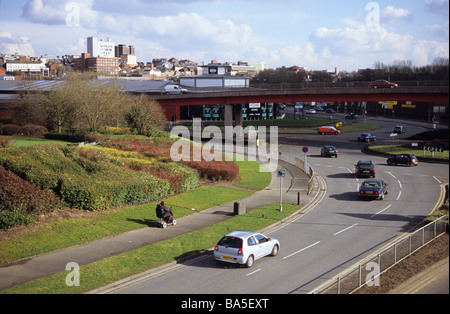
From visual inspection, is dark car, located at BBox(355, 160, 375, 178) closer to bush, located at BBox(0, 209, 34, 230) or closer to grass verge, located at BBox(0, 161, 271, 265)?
grass verge, located at BBox(0, 161, 271, 265)

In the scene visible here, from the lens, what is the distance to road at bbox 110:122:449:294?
59.3 feet

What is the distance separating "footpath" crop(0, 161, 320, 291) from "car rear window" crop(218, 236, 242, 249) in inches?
180

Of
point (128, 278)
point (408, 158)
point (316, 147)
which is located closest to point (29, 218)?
point (128, 278)

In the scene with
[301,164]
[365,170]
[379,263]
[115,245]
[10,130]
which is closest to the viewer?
[379,263]

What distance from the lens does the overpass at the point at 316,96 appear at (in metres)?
62.2

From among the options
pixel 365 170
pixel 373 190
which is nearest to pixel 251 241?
pixel 373 190

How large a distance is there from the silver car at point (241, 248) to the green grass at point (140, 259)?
200cm

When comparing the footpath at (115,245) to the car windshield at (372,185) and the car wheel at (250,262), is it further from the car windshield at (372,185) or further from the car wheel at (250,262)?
the car wheel at (250,262)

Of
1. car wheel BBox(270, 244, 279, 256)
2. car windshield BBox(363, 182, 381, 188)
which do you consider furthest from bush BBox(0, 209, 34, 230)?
car windshield BBox(363, 182, 381, 188)

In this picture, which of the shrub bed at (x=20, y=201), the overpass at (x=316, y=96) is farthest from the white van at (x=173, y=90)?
the shrub bed at (x=20, y=201)

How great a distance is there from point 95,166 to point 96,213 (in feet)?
17.3

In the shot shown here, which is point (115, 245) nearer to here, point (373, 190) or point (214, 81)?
point (373, 190)

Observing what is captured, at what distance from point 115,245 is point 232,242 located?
19.9ft

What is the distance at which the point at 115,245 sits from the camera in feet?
74.9
